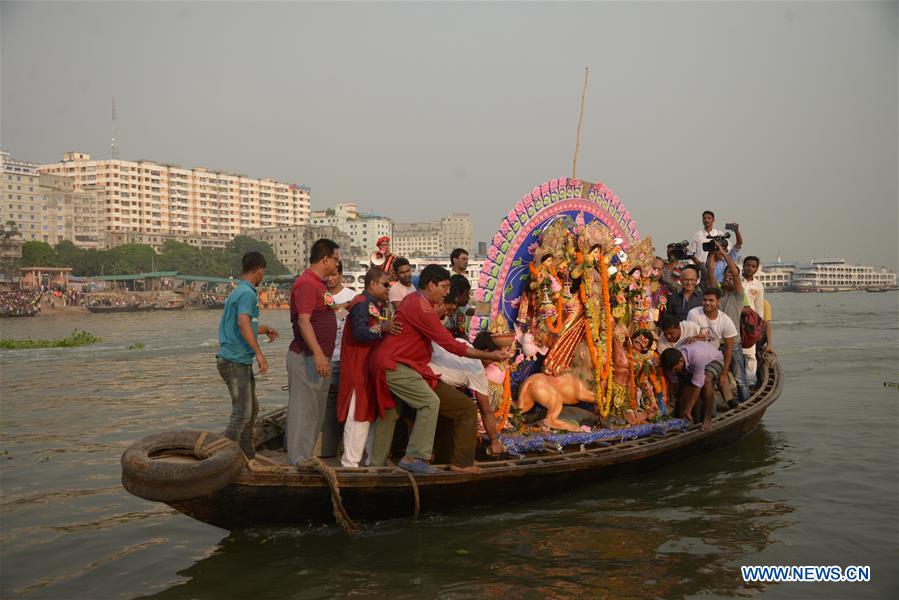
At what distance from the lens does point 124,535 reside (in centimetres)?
634

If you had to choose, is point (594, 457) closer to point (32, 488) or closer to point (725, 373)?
point (725, 373)

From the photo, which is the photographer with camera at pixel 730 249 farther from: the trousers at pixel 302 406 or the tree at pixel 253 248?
the tree at pixel 253 248

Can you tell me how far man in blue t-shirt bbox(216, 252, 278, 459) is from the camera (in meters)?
5.70

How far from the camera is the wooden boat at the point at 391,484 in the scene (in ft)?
16.9

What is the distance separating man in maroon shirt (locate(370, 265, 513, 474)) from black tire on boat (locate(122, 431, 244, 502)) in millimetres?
1210

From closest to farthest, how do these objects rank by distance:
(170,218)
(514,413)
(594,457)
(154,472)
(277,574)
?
(154,472), (277,574), (594,457), (514,413), (170,218)

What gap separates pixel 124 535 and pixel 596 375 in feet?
15.5

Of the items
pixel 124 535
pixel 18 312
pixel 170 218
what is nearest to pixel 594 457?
pixel 124 535

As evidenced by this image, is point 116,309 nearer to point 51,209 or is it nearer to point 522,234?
point 51,209

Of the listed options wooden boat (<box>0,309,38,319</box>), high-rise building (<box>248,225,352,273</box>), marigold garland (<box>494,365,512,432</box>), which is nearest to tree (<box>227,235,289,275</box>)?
high-rise building (<box>248,225,352,273</box>)

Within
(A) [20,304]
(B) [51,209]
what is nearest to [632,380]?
(A) [20,304]

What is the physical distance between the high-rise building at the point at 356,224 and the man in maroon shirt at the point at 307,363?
110040 mm

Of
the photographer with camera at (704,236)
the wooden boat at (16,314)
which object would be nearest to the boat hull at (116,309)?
the wooden boat at (16,314)

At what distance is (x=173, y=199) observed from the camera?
336ft
